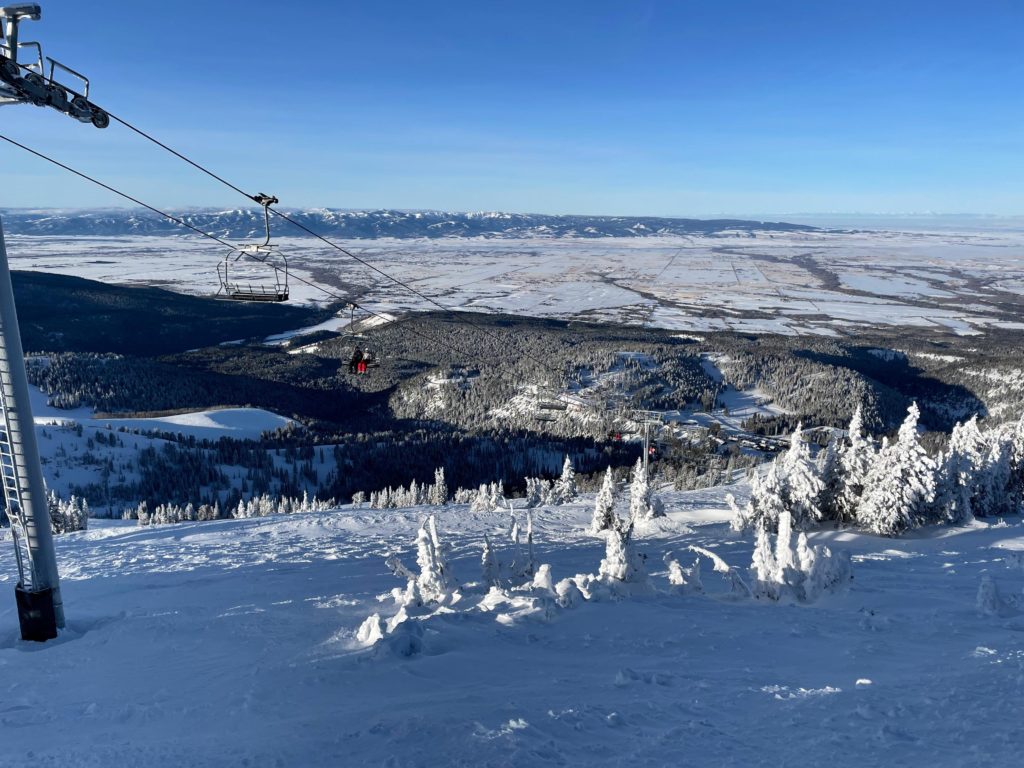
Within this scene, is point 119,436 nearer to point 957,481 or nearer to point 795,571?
point 957,481

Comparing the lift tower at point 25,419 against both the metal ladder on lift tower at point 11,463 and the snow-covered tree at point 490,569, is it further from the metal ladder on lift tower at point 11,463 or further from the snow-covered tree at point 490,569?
the snow-covered tree at point 490,569

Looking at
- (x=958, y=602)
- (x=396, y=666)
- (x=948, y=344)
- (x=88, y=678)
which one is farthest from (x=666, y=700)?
(x=948, y=344)

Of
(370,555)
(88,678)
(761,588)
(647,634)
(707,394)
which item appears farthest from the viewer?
(707,394)

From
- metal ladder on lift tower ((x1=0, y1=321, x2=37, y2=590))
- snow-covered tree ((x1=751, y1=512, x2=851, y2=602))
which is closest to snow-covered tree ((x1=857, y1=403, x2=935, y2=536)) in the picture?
snow-covered tree ((x1=751, y1=512, x2=851, y2=602))

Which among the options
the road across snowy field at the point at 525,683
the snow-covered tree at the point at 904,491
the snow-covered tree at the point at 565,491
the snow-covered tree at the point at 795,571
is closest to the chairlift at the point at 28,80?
the road across snowy field at the point at 525,683

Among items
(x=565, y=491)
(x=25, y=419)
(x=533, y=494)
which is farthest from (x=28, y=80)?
(x=565, y=491)

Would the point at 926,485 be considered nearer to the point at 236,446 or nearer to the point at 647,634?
the point at 647,634
